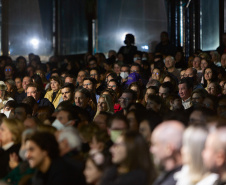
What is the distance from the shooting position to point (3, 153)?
20.9 ft

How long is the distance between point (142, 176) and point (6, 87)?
6.24 metres

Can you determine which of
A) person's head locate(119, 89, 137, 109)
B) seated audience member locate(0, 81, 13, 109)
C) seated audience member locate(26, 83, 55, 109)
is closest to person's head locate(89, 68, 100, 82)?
seated audience member locate(26, 83, 55, 109)

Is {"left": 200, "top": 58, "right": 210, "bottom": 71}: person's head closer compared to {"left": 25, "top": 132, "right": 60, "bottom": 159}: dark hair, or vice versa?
{"left": 25, "top": 132, "right": 60, "bottom": 159}: dark hair

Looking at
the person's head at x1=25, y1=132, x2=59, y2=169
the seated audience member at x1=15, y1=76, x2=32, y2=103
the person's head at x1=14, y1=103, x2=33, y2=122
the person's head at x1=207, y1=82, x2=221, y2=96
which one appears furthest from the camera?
the seated audience member at x1=15, y1=76, x2=32, y2=103

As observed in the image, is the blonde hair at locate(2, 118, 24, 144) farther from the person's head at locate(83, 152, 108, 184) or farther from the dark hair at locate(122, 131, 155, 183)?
the dark hair at locate(122, 131, 155, 183)

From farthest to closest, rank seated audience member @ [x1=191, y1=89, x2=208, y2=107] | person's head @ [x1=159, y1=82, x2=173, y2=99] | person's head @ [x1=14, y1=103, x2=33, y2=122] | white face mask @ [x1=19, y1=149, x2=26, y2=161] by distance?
person's head @ [x1=159, y1=82, x2=173, y2=99]
person's head @ [x1=14, y1=103, x2=33, y2=122]
seated audience member @ [x1=191, y1=89, x2=208, y2=107]
white face mask @ [x1=19, y1=149, x2=26, y2=161]

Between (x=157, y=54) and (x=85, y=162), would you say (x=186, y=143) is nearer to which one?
(x=85, y=162)

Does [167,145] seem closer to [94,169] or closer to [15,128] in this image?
[94,169]

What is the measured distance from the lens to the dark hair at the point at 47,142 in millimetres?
5195

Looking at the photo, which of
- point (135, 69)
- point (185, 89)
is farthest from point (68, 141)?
point (135, 69)

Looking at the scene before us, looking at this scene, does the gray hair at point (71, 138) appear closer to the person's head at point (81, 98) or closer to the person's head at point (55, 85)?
the person's head at point (81, 98)

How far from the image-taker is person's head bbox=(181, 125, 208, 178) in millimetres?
4434

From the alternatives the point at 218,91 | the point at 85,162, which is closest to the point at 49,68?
the point at 218,91

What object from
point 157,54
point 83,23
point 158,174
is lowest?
point 158,174
